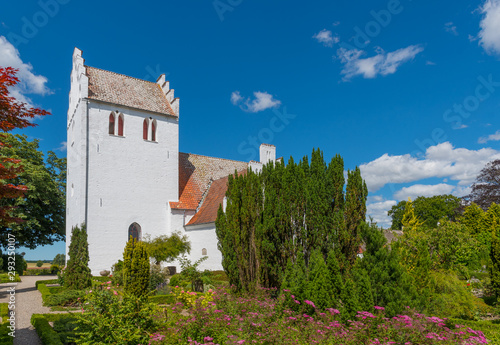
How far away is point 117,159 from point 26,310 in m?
10.0

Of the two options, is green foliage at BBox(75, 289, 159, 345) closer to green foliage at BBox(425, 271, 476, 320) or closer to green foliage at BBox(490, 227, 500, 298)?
green foliage at BBox(425, 271, 476, 320)

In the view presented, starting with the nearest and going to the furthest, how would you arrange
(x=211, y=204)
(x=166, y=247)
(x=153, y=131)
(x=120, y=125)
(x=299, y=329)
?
(x=299, y=329) < (x=166, y=247) < (x=120, y=125) < (x=211, y=204) < (x=153, y=131)

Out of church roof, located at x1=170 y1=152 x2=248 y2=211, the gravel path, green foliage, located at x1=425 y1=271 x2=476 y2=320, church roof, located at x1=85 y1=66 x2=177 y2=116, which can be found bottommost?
the gravel path

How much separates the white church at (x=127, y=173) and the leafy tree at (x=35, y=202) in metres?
3.85

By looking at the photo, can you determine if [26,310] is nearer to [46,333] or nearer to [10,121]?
[46,333]

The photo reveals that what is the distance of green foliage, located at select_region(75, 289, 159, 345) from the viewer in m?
6.16

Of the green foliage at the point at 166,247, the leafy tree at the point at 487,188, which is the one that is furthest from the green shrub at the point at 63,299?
the leafy tree at the point at 487,188

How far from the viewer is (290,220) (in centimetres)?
959

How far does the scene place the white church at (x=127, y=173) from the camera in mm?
19359

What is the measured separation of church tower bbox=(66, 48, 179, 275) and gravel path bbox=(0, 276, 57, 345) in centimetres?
334

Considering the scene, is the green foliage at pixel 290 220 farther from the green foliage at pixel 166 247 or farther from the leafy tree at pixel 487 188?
the leafy tree at pixel 487 188

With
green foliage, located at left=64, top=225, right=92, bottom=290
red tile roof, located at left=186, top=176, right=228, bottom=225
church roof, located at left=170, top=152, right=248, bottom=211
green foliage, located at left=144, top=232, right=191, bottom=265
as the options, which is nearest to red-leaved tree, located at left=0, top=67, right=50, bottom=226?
green foliage, located at left=64, top=225, right=92, bottom=290

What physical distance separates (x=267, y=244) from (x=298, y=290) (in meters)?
1.91

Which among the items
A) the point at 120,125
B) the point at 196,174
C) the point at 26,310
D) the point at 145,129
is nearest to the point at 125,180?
the point at 120,125
